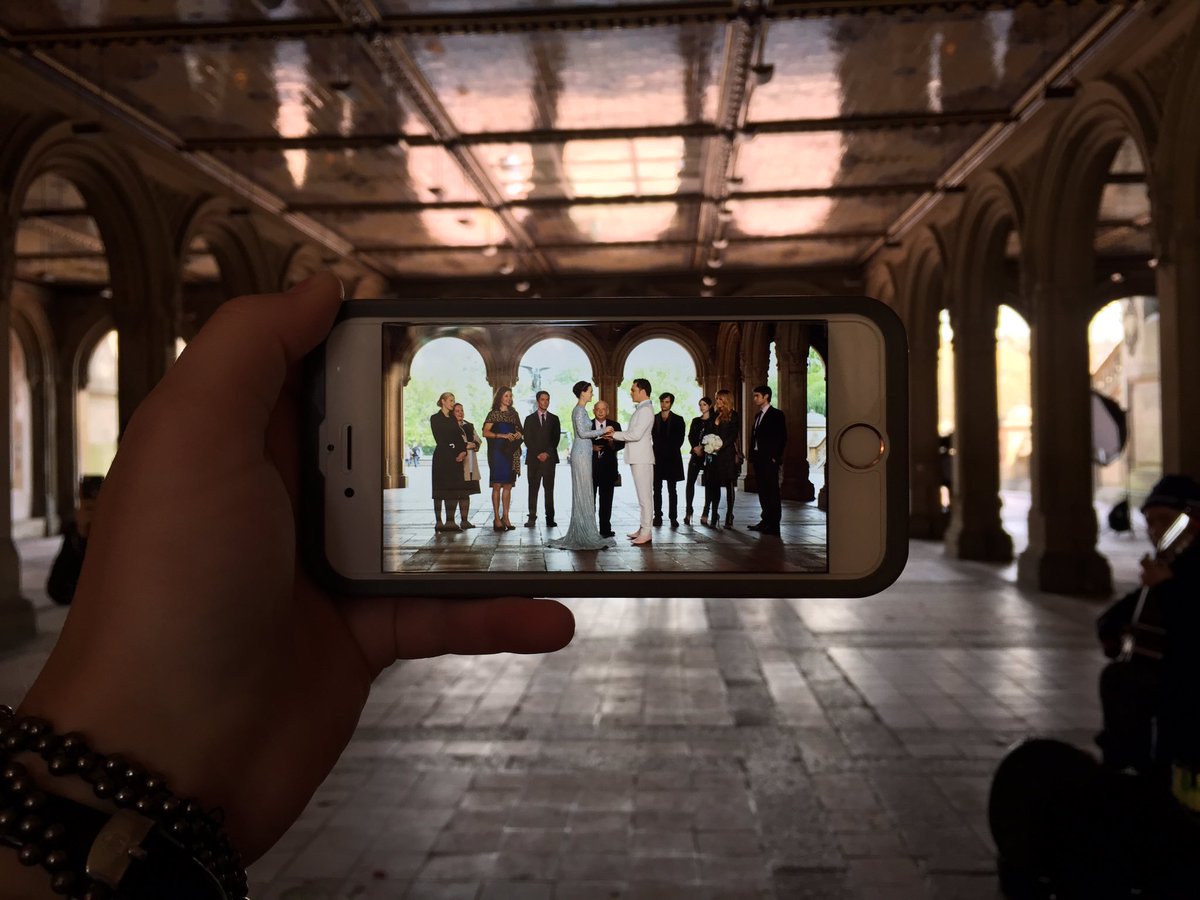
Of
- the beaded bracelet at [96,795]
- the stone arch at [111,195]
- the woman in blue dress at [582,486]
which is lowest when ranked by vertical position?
the beaded bracelet at [96,795]

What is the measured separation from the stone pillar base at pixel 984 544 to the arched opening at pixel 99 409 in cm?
1942

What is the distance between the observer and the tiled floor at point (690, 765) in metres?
4.01

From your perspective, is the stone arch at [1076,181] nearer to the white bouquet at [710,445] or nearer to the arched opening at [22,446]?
the white bouquet at [710,445]

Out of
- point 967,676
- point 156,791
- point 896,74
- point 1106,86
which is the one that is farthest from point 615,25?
point 156,791

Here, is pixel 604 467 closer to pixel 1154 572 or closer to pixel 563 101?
pixel 1154 572

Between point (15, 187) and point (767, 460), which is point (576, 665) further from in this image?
point (15, 187)

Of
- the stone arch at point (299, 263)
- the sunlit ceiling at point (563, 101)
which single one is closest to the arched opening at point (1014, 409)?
the sunlit ceiling at point (563, 101)

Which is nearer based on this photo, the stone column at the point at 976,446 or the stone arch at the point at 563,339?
the stone arch at the point at 563,339

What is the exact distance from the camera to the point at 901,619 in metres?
9.77

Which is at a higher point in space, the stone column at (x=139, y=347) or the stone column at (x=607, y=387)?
the stone column at (x=139, y=347)

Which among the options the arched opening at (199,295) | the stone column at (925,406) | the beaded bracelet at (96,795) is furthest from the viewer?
the arched opening at (199,295)

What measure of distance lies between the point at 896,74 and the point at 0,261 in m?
A: 9.07

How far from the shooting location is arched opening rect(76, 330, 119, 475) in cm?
2222

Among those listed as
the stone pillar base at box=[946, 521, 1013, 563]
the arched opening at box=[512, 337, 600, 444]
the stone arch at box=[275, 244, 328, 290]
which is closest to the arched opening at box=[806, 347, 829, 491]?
the arched opening at box=[512, 337, 600, 444]
